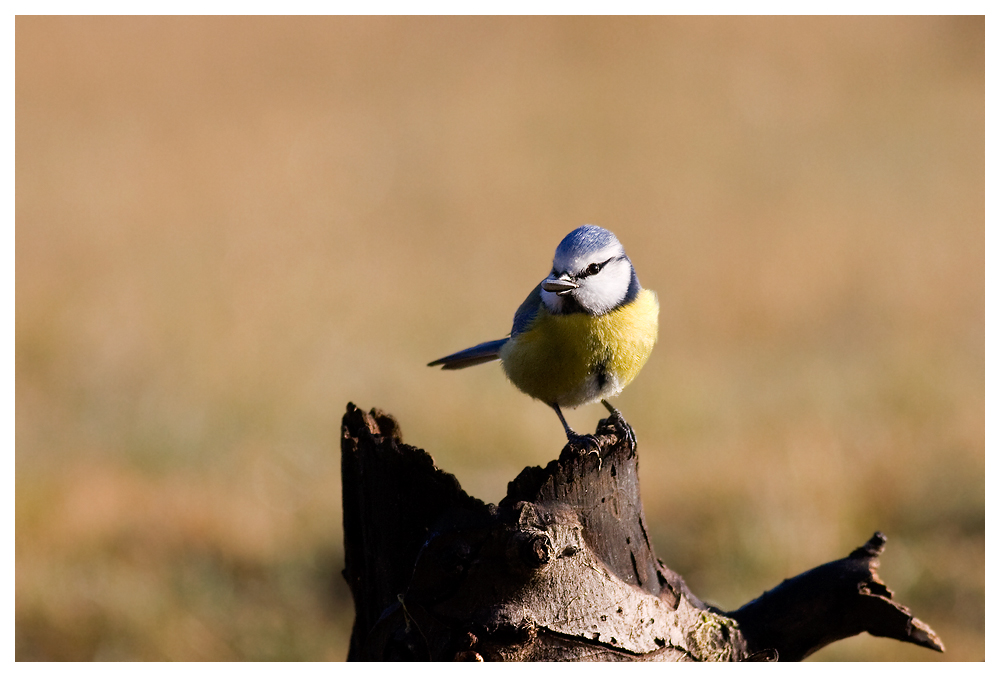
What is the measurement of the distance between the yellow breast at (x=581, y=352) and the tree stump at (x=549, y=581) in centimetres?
47

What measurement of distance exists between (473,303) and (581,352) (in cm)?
518

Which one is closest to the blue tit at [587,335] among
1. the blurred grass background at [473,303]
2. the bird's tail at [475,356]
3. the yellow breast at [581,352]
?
the yellow breast at [581,352]

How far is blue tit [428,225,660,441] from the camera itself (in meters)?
2.99

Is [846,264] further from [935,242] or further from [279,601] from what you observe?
[279,601]

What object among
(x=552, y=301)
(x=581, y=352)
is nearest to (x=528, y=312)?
(x=552, y=301)

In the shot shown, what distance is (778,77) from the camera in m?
9.51

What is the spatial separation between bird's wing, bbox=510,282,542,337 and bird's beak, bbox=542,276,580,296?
34cm

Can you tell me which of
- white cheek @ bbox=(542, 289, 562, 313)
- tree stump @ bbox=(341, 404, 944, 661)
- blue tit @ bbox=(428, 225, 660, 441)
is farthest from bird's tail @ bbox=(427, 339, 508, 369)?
tree stump @ bbox=(341, 404, 944, 661)

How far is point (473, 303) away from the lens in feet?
26.8

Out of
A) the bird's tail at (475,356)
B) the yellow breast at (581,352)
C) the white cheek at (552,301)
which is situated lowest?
the yellow breast at (581,352)

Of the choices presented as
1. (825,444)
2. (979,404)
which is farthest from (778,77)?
(825,444)

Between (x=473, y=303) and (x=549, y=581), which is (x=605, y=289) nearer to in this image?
(x=549, y=581)

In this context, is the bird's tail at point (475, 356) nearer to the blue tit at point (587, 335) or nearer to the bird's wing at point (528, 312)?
the bird's wing at point (528, 312)

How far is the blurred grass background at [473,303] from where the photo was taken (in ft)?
16.4
